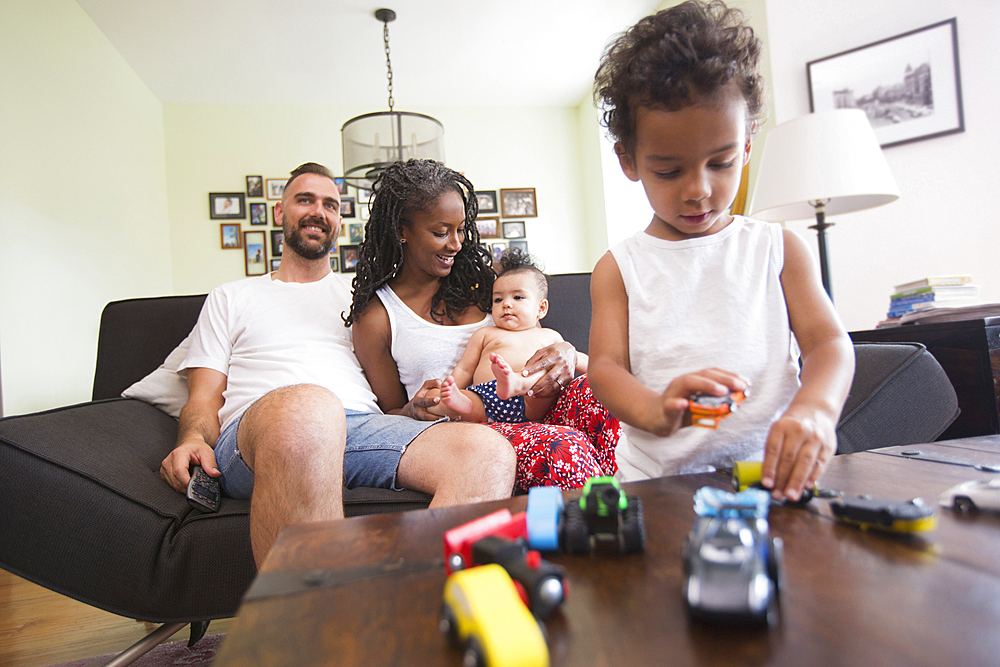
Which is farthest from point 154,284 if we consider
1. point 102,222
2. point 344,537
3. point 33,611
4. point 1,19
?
point 344,537

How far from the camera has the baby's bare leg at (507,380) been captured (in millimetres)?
1248

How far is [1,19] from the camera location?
94.5 inches

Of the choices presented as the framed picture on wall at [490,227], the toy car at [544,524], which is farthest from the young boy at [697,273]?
the framed picture on wall at [490,227]

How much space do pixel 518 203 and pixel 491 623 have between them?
4.64 m

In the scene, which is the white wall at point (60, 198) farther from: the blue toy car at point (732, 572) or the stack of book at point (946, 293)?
the stack of book at point (946, 293)

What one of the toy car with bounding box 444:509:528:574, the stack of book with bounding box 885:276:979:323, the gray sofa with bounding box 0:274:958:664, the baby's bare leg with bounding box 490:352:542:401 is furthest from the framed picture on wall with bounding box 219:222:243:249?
the toy car with bounding box 444:509:528:574

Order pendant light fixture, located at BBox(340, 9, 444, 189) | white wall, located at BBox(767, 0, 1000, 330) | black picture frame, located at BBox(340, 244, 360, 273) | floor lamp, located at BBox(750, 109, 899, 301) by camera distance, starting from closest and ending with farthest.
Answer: floor lamp, located at BBox(750, 109, 899, 301) < white wall, located at BBox(767, 0, 1000, 330) < pendant light fixture, located at BBox(340, 9, 444, 189) < black picture frame, located at BBox(340, 244, 360, 273)

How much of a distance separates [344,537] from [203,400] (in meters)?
1.08

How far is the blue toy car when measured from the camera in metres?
0.32

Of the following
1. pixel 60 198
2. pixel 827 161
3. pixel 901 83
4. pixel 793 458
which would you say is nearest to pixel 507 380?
pixel 793 458

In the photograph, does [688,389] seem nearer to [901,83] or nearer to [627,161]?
[627,161]

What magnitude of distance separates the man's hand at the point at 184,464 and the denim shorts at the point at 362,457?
0.8 inches

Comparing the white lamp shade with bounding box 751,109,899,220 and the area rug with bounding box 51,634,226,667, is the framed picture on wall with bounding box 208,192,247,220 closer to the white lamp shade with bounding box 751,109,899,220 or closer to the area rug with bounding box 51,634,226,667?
the area rug with bounding box 51,634,226,667

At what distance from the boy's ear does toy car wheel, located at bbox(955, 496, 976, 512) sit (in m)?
0.56
